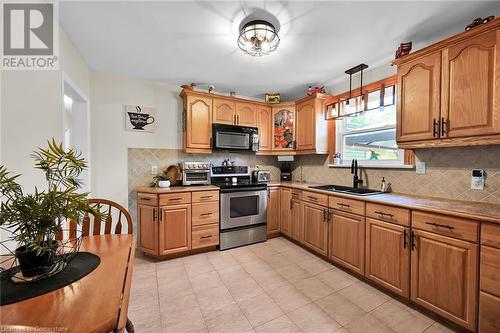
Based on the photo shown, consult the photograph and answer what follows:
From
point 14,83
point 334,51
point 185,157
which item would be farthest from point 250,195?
point 14,83

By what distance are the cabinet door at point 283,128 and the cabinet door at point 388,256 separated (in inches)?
74.8

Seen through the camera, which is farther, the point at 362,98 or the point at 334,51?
the point at 362,98

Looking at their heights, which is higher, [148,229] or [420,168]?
[420,168]

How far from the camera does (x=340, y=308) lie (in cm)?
183

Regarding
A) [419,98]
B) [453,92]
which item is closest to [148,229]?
[419,98]

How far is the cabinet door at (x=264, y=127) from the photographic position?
369 cm

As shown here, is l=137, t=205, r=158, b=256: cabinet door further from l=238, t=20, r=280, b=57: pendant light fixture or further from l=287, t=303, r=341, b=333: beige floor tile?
l=238, t=20, r=280, b=57: pendant light fixture

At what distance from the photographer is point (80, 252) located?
3.64 ft

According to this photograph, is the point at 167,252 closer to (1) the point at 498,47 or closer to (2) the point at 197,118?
(2) the point at 197,118

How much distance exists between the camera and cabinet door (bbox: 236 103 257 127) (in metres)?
3.49

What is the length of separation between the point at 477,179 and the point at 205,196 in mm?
2815

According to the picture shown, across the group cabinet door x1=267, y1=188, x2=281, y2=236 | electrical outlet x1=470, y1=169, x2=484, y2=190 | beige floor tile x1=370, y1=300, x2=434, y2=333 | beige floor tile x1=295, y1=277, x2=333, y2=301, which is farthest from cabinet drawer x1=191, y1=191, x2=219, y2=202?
electrical outlet x1=470, y1=169, x2=484, y2=190

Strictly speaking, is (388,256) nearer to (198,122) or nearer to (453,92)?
(453,92)

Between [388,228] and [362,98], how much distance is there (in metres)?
1.48
